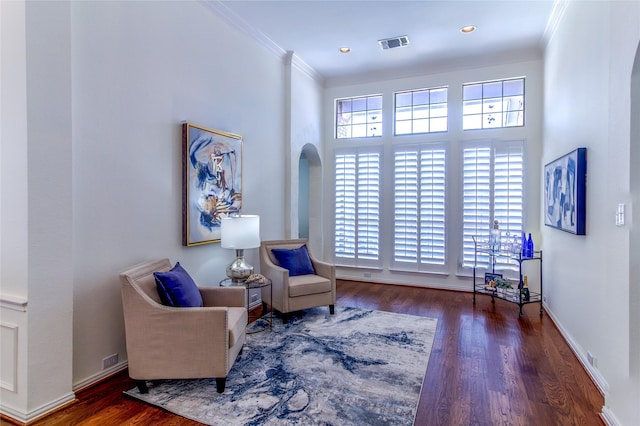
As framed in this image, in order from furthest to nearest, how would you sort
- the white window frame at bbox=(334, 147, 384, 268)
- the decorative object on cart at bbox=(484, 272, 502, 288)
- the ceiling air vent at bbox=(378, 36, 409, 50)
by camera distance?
the white window frame at bbox=(334, 147, 384, 268) → the decorative object on cart at bbox=(484, 272, 502, 288) → the ceiling air vent at bbox=(378, 36, 409, 50)

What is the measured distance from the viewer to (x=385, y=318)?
4102 mm

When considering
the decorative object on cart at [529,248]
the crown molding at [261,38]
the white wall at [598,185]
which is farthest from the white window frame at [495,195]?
the crown molding at [261,38]

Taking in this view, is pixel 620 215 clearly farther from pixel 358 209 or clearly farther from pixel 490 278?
pixel 358 209

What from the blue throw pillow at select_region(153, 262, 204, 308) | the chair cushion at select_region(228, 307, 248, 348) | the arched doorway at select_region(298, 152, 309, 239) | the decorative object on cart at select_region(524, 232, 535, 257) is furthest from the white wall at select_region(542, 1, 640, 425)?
the arched doorway at select_region(298, 152, 309, 239)

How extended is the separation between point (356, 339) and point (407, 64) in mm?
4309

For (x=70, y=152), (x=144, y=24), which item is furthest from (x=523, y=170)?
(x=70, y=152)

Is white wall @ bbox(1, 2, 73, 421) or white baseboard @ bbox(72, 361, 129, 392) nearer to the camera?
white wall @ bbox(1, 2, 73, 421)

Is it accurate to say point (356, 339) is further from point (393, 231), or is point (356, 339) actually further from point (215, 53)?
point (215, 53)

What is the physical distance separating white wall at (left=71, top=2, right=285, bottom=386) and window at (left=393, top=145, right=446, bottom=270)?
2942 millimetres

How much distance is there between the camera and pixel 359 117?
615 centimetres

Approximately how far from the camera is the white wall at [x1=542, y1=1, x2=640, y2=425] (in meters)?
1.99

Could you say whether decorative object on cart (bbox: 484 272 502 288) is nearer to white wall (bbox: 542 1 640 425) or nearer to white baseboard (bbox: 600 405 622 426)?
white wall (bbox: 542 1 640 425)

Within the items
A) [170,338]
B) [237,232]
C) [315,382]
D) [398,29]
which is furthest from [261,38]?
[315,382]

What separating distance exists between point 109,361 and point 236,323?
1045 mm
